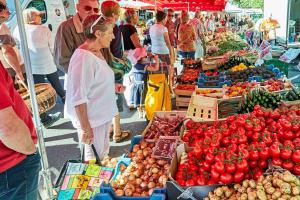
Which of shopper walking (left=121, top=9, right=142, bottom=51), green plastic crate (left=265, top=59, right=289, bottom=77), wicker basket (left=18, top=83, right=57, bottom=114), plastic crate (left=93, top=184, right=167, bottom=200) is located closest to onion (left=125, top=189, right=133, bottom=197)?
plastic crate (left=93, top=184, right=167, bottom=200)

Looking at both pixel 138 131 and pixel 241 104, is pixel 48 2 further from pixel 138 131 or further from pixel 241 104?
pixel 241 104

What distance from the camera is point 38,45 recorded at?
645cm

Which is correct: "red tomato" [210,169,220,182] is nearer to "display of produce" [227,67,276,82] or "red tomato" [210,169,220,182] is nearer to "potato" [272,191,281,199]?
"potato" [272,191,281,199]

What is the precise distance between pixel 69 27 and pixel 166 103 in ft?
8.27

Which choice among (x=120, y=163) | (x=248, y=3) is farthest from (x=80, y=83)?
(x=248, y=3)

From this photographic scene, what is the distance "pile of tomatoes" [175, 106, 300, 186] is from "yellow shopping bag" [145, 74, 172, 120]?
269 cm

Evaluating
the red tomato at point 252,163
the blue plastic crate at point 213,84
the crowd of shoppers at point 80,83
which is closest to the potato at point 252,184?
the red tomato at point 252,163

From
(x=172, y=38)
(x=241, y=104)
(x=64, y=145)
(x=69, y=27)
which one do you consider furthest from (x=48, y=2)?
(x=241, y=104)

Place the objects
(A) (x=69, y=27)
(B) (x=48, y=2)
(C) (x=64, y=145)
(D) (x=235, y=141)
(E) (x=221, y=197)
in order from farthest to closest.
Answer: (B) (x=48, y=2), (C) (x=64, y=145), (A) (x=69, y=27), (D) (x=235, y=141), (E) (x=221, y=197)

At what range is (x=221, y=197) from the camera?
2340 mm

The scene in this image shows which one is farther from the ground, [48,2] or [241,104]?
[48,2]

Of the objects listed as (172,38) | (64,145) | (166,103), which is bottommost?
(64,145)

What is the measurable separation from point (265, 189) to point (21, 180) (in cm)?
165

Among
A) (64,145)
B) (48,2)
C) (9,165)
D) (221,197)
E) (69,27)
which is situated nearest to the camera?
(9,165)
